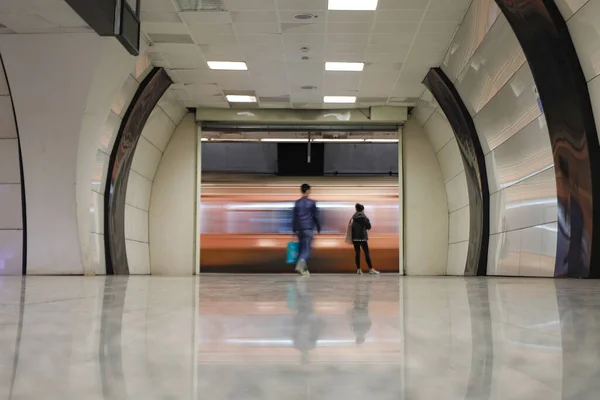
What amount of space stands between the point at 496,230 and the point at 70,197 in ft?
27.7

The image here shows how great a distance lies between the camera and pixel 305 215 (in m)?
12.6

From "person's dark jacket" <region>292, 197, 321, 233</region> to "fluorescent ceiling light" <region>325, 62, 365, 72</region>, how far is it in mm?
2964

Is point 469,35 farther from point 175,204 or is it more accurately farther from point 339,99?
point 175,204

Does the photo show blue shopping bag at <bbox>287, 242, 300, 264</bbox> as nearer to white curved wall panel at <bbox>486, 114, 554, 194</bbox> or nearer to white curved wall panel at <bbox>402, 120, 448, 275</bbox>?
white curved wall panel at <bbox>402, 120, 448, 275</bbox>

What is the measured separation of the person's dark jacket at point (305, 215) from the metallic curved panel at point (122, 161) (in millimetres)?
4155

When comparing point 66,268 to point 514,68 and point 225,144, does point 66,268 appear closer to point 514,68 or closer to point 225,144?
point 514,68

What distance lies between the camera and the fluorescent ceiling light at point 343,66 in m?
13.0

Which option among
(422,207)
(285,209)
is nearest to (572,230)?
(422,207)

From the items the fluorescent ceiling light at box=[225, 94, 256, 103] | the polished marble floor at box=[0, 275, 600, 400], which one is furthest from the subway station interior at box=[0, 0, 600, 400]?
the fluorescent ceiling light at box=[225, 94, 256, 103]

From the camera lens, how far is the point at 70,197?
10484 millimetres

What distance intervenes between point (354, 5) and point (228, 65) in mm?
4058

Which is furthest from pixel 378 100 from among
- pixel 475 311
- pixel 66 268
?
pixel 475 311

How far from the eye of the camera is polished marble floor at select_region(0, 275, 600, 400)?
1103 millimetres

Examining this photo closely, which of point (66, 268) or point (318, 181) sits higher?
point (318, 181)
